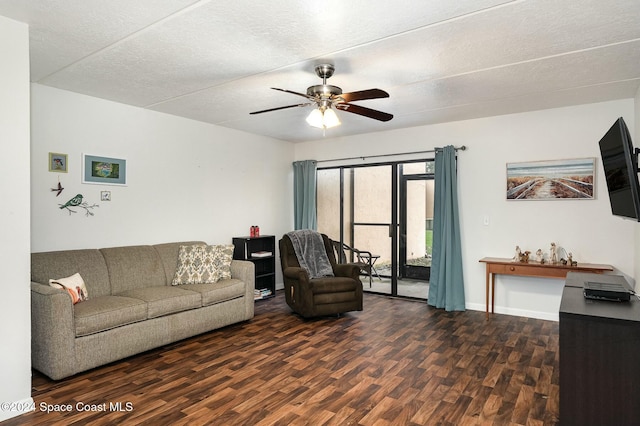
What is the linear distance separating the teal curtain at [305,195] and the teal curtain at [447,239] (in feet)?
6.84

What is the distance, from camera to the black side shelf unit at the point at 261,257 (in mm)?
5592

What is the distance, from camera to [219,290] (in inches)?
166

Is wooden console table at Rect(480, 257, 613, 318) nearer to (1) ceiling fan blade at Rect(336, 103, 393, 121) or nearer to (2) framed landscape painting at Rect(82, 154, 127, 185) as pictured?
(1) ceiling fan blade at Rect(336, 103, 393, 121)

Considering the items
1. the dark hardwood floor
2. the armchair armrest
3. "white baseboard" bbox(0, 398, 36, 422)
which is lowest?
the dark hardwood floor

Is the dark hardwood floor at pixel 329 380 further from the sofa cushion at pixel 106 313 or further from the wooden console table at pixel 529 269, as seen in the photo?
the wooden console table at pixel 529 269

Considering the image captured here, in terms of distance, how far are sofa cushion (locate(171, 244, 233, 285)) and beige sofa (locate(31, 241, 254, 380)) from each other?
0.32 feet

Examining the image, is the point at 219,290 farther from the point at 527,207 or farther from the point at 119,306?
the point at 527,207

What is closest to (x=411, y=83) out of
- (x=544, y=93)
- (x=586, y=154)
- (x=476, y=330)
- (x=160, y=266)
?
(x=544, y=93)

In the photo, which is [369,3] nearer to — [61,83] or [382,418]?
[382,418]

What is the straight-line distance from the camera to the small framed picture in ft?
12.7

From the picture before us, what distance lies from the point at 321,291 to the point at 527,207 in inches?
108

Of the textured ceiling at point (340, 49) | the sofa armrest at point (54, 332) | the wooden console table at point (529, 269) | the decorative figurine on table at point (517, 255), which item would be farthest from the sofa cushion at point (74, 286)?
the decorative figurine on table at point (517, 255)

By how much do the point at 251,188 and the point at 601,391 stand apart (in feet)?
16.3

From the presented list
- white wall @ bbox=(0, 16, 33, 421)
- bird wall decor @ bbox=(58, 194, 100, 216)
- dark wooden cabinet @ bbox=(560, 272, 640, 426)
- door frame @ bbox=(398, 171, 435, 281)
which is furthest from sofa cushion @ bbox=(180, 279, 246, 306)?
dark wooden cabinet @ bbox=(560, 272, 640, 426)
